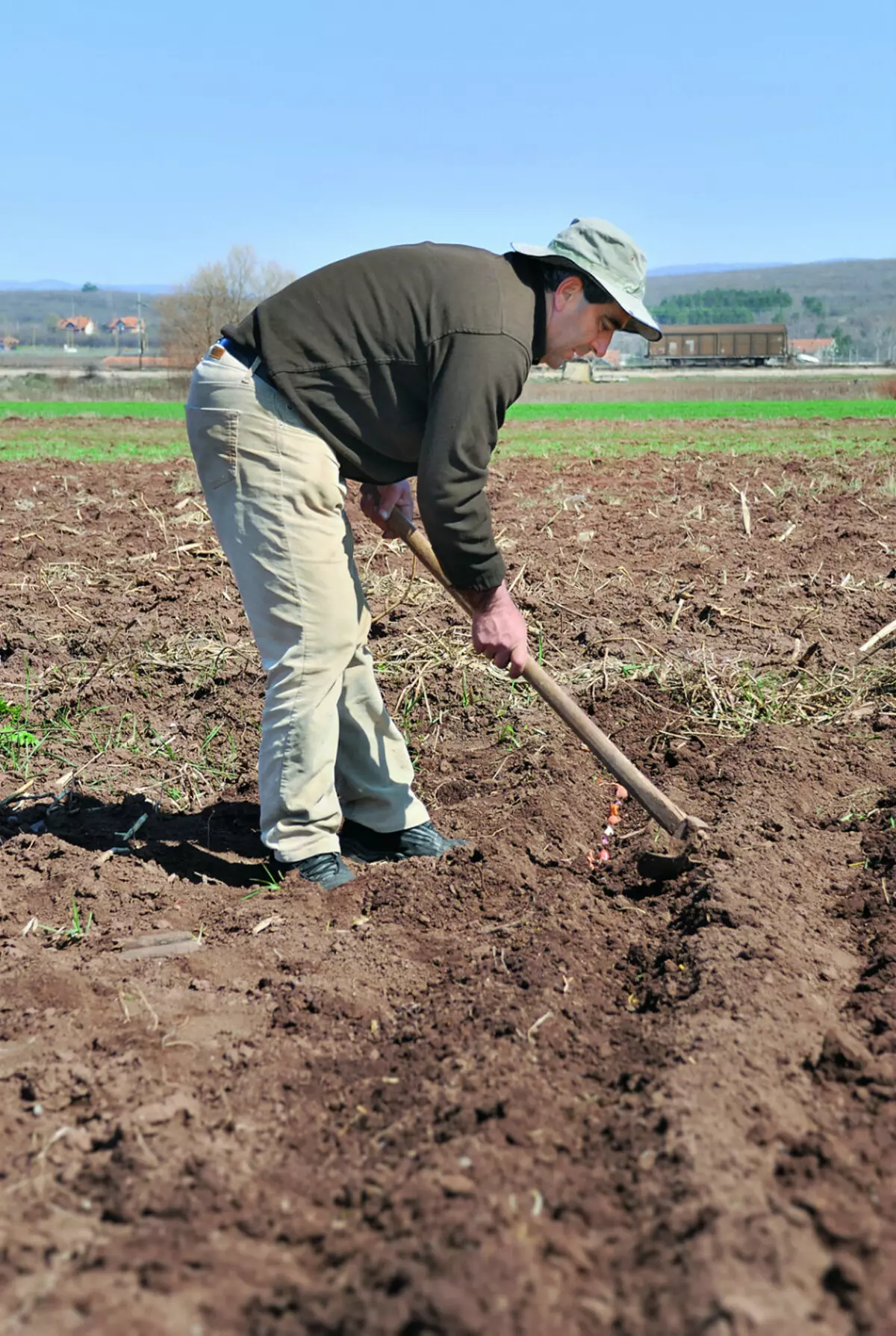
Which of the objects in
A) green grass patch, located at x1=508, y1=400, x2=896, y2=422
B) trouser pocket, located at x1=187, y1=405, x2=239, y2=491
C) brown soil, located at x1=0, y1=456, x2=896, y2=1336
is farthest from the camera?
green grass patch, located at x1=508, y1=400, x2=896, y2=422

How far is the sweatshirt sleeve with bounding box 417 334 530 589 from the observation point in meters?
3.31

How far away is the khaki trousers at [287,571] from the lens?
11.8 ft

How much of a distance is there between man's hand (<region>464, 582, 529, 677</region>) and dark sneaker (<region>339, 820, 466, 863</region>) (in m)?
0.80

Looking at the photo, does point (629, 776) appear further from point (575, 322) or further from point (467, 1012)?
point (575, 322)

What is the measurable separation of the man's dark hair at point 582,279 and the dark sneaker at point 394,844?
74.3 inches

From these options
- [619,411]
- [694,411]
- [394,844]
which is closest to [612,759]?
[394,844]

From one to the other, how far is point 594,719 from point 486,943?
6.62 ft

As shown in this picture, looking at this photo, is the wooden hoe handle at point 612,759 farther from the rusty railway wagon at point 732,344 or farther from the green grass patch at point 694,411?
the rusty railway wagon at point 732,344

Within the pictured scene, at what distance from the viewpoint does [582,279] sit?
3.45 meters

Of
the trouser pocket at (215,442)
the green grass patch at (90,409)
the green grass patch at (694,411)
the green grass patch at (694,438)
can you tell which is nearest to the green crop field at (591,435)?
the green grass patch at (694,438)

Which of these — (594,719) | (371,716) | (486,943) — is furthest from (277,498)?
(594,719)

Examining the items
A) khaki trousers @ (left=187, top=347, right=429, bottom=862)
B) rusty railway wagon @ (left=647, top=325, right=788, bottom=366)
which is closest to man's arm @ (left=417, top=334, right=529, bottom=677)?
khaki trousers @ (left=187, top=347, right=429, bottom=862)

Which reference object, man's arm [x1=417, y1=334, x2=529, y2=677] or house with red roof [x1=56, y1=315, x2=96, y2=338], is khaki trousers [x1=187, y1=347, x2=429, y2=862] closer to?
man's arm [x1=417, y1=334, x2=529, y2=677]

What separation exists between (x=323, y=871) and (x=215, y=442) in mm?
1441
